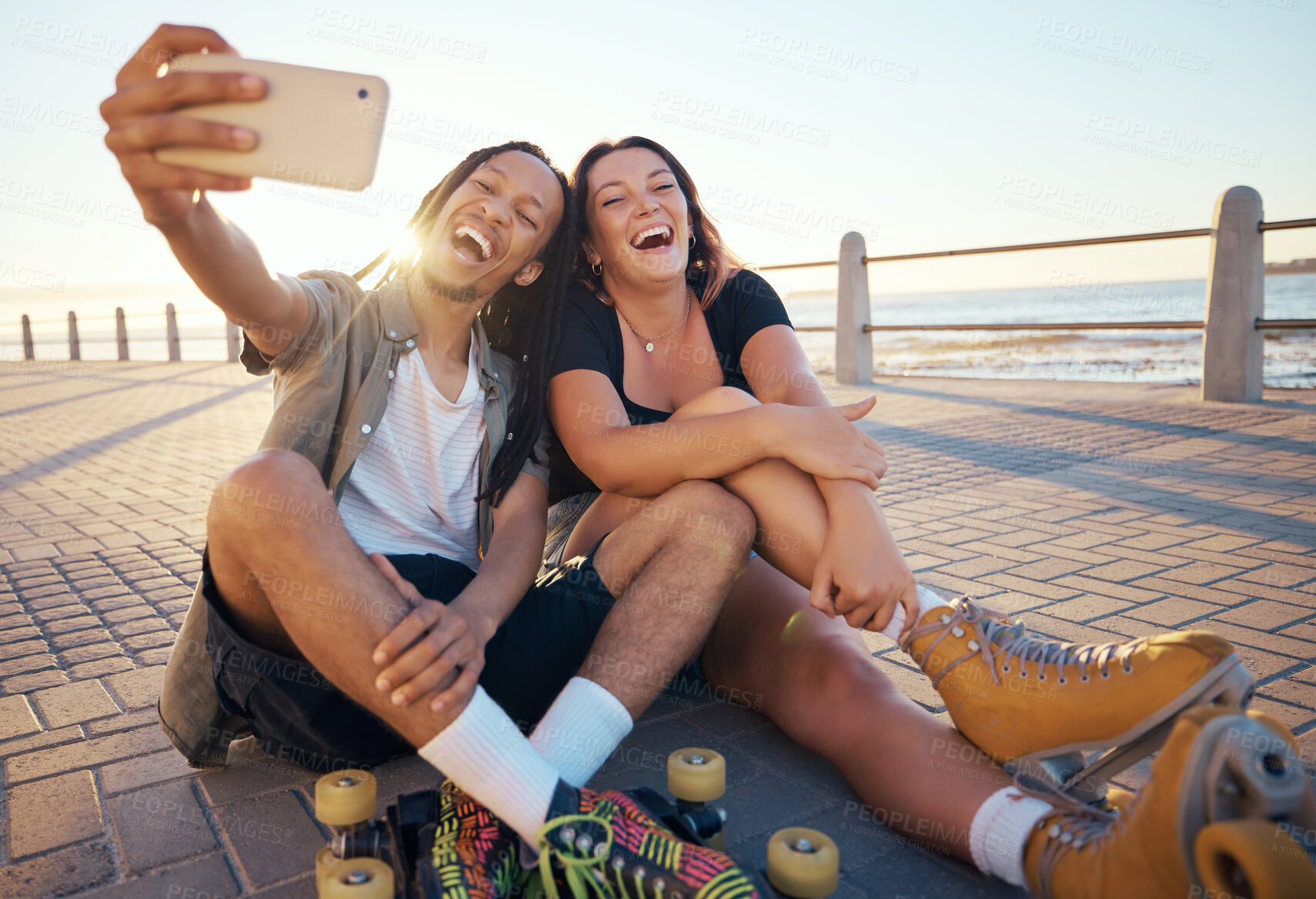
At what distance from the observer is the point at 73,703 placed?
2.37 meters

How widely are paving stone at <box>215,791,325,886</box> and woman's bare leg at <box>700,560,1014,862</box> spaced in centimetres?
108

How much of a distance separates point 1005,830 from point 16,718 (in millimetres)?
2460

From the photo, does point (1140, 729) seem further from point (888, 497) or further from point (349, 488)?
point (888, 497)

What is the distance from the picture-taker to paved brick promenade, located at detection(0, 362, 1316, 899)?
170 cm

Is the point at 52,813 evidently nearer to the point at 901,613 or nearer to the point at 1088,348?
the point at 901,613

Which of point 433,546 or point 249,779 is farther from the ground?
point 433,546

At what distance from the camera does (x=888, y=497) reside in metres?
4.81

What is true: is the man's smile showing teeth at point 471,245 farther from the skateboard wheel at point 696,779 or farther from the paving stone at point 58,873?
the paving stone at point 58,873

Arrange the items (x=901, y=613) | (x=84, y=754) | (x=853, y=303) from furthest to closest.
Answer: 1. (x=853, y=303)
2. (x=84, y=754)
3. (x=901, y=613)

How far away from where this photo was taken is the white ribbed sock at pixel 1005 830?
147cm

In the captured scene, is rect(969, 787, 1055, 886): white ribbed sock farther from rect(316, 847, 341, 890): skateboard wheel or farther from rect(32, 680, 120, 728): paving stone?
rect(32, 680, 120, 728): paving stone

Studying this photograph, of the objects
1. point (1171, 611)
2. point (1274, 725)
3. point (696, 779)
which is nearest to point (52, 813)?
point (696, 779)

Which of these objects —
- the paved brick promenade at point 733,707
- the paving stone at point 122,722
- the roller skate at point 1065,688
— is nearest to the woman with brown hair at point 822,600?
the roller skate at point 1065,688

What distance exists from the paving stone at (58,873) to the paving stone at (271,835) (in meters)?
0.21
